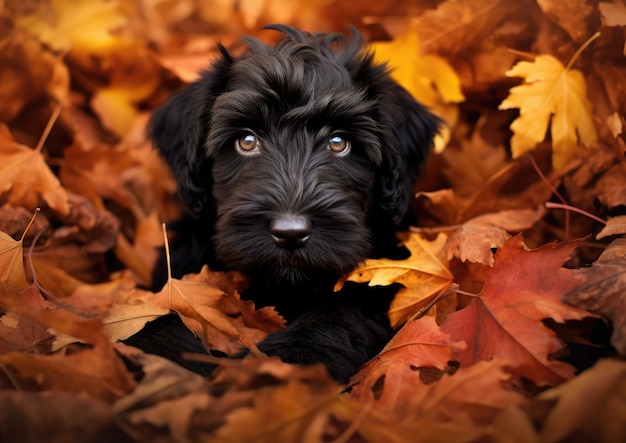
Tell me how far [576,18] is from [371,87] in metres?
1.03

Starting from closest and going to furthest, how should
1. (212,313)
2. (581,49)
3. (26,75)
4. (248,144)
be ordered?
(212,313), (248,144), (581,49), (26,75)

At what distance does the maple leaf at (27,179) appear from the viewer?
8.96 ft

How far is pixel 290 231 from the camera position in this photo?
2145mm

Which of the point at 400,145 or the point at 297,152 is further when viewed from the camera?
the point at 400,145

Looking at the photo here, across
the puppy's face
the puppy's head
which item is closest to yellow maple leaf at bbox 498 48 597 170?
the puppy's head

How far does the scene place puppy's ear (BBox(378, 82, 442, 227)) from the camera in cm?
270

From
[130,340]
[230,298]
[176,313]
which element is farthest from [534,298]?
[130,340]

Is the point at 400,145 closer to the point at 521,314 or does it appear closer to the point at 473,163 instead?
the point at 473,163

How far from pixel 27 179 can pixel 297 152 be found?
1.32 meters

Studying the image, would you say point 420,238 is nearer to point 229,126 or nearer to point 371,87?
point 371,87

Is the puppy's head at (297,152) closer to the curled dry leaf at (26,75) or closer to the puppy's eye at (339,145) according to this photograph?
the puppy's eye at (339,145)

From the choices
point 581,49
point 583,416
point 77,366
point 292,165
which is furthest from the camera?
point 581,49

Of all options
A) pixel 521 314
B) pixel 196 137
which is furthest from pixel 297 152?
pixel 521 314

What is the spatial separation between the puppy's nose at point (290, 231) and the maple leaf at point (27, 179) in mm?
1208
